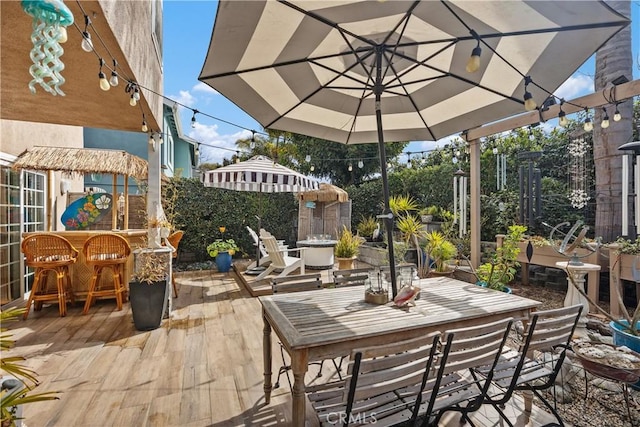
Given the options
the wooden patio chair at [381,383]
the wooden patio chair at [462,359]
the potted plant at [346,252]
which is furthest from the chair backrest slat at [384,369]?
the potted plant at [346,252]

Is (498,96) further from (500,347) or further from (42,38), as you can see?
(42,38)

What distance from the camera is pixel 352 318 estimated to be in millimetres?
2012

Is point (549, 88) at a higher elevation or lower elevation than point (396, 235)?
higher

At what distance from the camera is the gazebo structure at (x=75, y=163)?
4.76 meters

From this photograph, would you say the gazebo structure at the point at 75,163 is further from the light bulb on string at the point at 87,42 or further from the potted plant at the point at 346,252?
the potted plant at the point at 346,252

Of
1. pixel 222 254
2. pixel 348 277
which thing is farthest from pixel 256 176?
pixel 222 254

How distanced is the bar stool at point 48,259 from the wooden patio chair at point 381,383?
427 centimetres

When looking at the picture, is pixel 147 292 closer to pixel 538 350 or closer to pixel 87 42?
pixel 87 42

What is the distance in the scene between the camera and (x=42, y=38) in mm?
1402

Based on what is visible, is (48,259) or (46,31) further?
(48,259)

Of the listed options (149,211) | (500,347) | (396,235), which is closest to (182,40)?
(149,211)

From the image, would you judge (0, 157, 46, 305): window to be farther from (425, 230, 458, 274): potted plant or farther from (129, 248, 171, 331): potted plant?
(425, 230, 458, 274): potted plant

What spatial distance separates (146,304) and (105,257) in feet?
4.53

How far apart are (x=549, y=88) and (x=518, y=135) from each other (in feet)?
21.5
